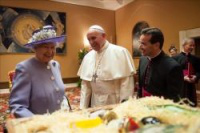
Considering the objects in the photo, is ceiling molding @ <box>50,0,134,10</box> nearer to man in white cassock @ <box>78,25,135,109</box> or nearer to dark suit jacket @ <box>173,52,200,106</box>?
dark suit jacket @ <box>173,52,200,106</box>

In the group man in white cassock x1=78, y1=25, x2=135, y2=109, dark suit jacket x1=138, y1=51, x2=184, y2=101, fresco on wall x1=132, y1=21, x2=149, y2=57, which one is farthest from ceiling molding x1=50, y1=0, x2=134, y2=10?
dark suit jacket x1=138, y1=51, x2=184, y2=101

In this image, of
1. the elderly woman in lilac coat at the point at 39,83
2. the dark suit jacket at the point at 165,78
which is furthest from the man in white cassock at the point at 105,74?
the elderly woman in lilac coat at the point at 39,83

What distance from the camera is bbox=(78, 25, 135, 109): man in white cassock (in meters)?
2.24

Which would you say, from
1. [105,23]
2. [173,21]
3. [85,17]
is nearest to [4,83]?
[85,17]

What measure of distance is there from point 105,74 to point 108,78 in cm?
6

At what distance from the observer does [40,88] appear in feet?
4.92

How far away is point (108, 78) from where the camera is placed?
227 cm

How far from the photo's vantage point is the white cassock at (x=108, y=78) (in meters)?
2.25

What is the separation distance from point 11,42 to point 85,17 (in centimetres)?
312

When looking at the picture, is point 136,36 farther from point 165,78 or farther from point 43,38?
point 43,38

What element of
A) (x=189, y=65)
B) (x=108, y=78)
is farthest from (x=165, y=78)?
(x=189, y=65)

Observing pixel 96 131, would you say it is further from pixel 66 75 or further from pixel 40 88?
pixel 66 75

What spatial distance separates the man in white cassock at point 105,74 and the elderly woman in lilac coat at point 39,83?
665 millimetres

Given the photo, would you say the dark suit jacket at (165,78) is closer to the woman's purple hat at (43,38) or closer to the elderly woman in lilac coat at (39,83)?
the elderly woman in lilac coat at (39,83)
